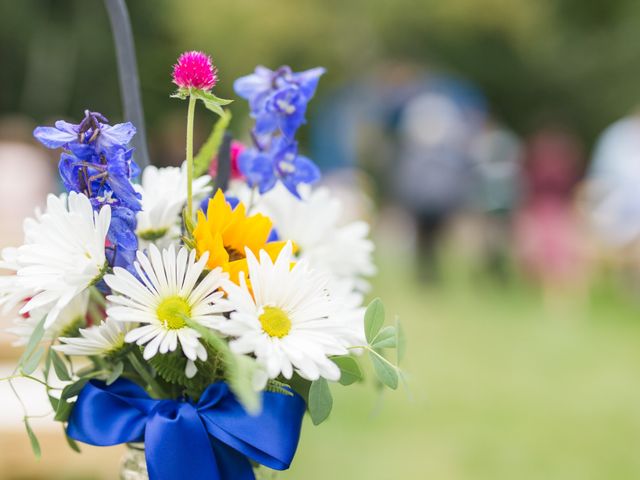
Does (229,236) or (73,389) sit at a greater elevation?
(229,236)

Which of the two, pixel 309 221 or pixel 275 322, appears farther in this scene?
pixel 309 221

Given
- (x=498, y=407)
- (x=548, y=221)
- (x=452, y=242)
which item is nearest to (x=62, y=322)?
(x=498, y=407)

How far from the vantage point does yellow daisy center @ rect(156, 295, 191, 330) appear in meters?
0.90

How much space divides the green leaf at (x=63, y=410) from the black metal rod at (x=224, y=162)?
0.32m

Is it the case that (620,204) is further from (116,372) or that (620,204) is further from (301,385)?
(116,372)

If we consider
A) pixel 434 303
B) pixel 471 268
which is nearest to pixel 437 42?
pixel 471 268

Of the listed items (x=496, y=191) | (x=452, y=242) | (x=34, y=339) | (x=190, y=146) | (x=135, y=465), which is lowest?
(x=135, y=465)

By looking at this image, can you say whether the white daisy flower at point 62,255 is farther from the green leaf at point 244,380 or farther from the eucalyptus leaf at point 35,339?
the green leaf at point 244,380

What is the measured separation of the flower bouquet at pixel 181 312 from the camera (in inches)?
34.7

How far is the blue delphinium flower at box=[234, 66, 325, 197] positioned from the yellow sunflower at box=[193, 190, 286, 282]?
0.13 metres

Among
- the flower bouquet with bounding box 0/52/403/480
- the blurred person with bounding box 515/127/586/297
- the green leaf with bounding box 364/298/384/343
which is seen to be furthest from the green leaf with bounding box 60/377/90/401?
the blurred person with bounding box 515/127/586/297

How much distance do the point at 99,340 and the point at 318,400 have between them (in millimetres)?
234

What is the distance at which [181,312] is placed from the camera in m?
0.88

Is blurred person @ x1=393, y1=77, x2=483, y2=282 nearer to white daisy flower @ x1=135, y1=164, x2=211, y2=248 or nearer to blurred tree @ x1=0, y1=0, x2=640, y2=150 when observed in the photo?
white daisy flower @ x1=135, y1=164, x2=211, y2=248
